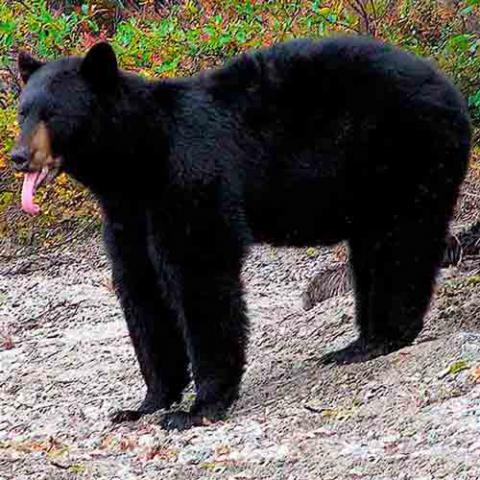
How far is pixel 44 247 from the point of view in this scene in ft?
42.9

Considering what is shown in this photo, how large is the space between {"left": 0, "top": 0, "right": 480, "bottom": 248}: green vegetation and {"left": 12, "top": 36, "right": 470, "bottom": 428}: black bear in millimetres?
3253

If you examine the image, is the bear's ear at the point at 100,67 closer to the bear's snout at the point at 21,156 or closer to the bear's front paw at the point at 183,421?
the bear's snout at the point at 21,156

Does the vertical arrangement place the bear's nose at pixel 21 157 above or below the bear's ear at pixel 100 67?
below

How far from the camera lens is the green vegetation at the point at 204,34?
435 inches

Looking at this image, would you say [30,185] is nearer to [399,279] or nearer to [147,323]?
[147,323]

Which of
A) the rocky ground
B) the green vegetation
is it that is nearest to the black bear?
the rocky ground

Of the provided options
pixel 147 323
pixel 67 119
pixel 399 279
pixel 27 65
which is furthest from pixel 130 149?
pixel 399 279

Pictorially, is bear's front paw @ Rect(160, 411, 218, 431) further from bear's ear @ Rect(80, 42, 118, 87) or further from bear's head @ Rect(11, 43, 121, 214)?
bear's ear @ Rect(80, 42, 118, 87)

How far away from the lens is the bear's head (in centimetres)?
639

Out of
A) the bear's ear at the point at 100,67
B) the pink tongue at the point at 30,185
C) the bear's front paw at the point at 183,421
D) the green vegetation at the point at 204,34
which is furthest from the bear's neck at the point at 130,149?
the green vegetation at the point at 204,34

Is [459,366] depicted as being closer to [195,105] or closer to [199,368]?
[199,368]

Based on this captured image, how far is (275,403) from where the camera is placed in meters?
6.79

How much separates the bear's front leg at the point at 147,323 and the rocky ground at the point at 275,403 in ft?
0.83

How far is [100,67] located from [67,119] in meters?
0.34
